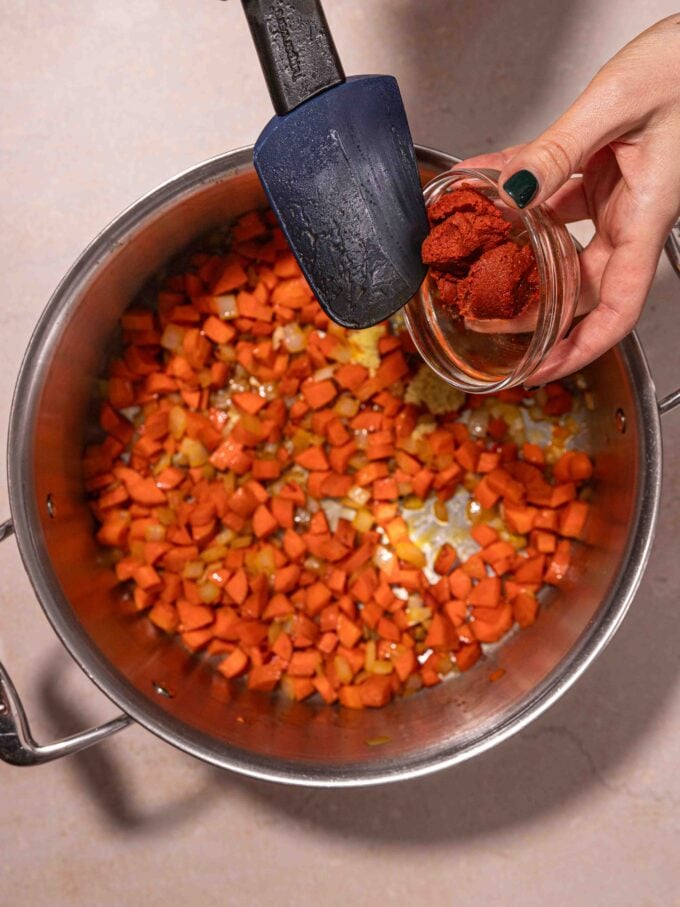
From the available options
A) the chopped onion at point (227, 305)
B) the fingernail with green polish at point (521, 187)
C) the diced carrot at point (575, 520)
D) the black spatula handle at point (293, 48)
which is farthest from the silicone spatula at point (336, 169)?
the diced carrot at point (575, 520)

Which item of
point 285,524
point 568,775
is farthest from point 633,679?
point 285,524

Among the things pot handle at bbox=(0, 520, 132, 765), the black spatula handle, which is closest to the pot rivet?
pot handle at bbox=(0, 520, 132, 765)

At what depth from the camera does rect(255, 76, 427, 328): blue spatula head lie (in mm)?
1109

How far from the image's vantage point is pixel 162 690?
146 centimetres

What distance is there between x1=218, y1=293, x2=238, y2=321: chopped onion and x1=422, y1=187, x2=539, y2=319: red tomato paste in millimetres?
606

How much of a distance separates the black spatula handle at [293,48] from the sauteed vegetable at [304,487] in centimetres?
49

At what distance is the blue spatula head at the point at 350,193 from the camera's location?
43.7 inches

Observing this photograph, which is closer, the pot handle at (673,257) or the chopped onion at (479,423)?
the pot handle at (673,257)

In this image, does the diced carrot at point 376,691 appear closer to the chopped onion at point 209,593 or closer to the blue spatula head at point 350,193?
the chopped onion at point 209,593

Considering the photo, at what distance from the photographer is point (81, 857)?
1.68m

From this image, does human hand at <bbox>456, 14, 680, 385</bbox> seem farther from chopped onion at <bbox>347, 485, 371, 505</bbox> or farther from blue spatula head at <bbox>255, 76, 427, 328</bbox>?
chopped onion at <bbox>347, 485, 371, 505</bbox>

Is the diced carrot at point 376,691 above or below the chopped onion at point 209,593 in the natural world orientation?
below

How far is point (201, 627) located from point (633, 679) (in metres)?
0.87

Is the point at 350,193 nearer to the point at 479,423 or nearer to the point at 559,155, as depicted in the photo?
the point at 559,155
